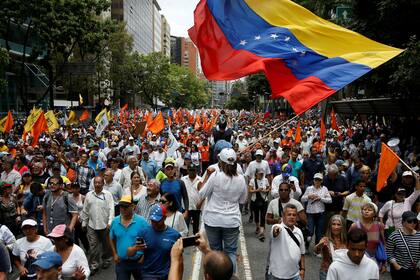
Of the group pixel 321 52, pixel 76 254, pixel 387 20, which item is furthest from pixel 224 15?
pixel 387 20

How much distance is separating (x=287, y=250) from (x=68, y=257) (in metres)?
2.21

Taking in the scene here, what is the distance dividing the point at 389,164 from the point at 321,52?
86.7 inches

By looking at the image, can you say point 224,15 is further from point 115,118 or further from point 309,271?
point 115,118

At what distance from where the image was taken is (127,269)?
5.20m

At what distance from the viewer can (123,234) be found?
5.32 m

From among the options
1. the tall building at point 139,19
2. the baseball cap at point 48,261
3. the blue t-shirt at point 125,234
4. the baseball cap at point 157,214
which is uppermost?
the tall building at point 139,19

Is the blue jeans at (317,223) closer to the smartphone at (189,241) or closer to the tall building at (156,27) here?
the smartphone at (189,241)

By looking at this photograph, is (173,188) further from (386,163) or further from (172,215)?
(386,163)

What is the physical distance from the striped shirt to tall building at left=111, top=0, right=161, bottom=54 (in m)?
73.1

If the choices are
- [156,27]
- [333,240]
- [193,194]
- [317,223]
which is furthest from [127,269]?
[156,27]

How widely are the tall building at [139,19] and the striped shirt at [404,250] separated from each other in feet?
240

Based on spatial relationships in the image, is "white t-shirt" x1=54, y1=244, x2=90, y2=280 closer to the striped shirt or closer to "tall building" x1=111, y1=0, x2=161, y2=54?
the striped shirt

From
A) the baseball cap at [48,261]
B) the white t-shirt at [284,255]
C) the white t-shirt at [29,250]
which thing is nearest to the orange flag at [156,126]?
the white t-shirt at [29,250]

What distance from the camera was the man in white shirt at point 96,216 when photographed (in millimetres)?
7281
